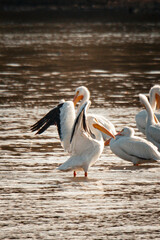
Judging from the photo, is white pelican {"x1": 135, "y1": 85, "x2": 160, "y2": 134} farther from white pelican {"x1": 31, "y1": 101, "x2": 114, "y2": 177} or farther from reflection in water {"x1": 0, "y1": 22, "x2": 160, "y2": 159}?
white pelican {"x1": 31, "y1": 101, "x2": 114, "y2": 177}

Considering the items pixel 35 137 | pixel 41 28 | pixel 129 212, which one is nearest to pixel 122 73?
pixel 35 137

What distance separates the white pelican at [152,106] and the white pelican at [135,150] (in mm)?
1527

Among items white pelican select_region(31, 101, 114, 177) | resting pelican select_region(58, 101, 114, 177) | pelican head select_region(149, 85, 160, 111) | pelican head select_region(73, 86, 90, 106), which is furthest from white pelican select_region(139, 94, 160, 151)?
pelican head select_region(149, 85, 160, 111)

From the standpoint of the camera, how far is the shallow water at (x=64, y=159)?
282 inches

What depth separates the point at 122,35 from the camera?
39.2m

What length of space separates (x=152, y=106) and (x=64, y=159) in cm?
300

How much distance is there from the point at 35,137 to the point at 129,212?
443cm

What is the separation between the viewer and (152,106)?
12.8m

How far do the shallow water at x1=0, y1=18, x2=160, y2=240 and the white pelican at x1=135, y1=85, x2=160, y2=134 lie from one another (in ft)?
1.88

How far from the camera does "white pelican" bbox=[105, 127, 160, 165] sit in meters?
9.95

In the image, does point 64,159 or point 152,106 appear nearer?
point 64,159

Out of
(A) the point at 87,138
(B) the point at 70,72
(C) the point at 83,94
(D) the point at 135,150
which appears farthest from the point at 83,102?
(B) the point at 70,72

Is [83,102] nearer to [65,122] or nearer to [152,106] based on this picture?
[65,122]

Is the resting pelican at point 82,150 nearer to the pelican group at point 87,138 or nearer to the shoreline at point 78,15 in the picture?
the pelican group at point 87,138
